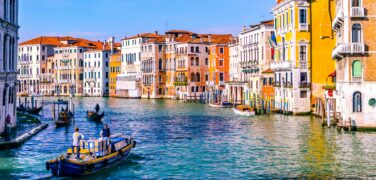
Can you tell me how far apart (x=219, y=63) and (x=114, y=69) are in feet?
87.3

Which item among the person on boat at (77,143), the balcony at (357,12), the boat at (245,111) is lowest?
the person on boat at (77,143)

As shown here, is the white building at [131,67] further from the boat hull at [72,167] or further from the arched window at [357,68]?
the boat hull at [72,167]

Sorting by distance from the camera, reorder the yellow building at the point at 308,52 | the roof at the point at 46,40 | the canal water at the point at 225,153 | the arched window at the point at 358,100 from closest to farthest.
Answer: the canal water at the point at 225,153, the arched window at the point at 358,100, the yellow building at the point at 308,52, the roof at the point at 46,40

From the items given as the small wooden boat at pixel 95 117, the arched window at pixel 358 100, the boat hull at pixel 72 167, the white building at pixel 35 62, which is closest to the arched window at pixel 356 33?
the arched window at pixel 358 100

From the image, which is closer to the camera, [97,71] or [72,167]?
[72,167]

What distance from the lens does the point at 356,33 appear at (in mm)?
23406

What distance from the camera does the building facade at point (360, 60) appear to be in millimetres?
23156

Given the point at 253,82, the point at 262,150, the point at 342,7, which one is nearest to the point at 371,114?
the point at 342,7

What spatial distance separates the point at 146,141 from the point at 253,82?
25179mm

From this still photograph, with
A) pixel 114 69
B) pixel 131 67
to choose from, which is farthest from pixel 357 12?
pixel 114 69

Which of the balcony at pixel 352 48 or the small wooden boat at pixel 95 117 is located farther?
the small wooden boat at pixel 95 117

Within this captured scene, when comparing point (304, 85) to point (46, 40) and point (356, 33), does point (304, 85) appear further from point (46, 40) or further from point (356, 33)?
point (46, 40)

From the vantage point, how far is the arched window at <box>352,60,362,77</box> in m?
23.3

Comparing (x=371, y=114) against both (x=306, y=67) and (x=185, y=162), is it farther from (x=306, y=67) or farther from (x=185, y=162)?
(x=306, y=67)
